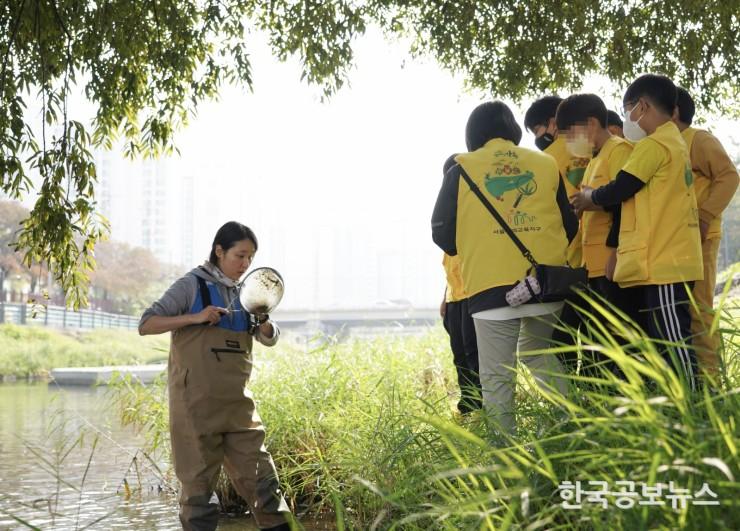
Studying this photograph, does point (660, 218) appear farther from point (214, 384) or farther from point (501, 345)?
point (214, 384)

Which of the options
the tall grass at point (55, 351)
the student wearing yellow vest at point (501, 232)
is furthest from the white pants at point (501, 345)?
the tall grass at point (55, 351)

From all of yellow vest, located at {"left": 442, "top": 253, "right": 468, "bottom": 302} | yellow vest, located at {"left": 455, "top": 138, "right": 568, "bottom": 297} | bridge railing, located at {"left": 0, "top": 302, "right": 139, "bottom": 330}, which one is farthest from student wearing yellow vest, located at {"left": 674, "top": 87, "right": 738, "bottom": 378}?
bridge railing, located at {"left": 0, "top": 302, "right": 139, "bottom": 330}

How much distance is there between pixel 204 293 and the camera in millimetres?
4262

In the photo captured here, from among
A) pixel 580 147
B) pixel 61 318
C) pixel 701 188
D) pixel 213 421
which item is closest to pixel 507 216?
pixel 580 147

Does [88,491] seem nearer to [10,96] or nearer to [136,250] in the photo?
[10,96]

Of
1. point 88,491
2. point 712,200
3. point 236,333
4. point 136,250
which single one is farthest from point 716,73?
point 136,250

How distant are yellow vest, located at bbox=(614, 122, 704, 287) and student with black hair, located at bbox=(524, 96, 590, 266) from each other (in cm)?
42

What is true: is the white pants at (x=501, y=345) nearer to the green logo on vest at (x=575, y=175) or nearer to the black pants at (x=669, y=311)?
the black pants at (x=669, y=311)

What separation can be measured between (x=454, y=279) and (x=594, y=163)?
1.41 meters

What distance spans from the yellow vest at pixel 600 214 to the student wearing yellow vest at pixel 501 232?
217 mm

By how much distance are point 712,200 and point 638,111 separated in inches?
28.5

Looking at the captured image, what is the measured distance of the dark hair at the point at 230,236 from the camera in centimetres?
435

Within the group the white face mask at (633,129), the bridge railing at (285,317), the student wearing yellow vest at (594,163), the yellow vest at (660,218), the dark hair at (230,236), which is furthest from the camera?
the bridge railing at (285,317)

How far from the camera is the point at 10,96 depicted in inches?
240
